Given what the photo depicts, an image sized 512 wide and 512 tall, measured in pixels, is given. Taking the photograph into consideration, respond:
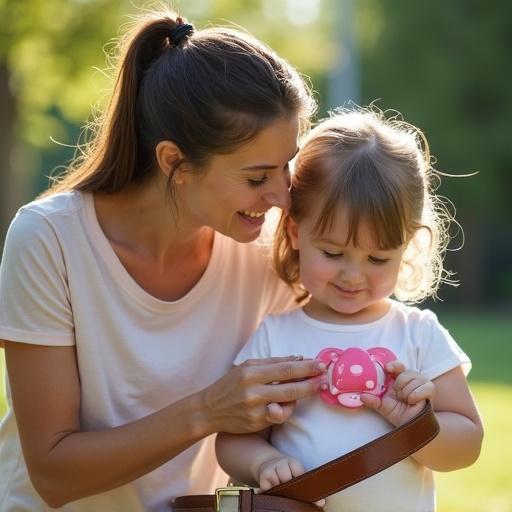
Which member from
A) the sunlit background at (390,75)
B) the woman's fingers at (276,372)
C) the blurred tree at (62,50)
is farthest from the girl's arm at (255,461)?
the sunlit background at (390,75)

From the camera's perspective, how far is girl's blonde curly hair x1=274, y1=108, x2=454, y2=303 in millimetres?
3057

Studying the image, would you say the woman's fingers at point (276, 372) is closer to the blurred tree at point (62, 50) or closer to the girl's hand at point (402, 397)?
the girl's hand at point (402, 397)

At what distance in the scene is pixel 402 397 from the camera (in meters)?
2.87

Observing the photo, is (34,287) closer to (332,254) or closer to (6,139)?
(332,254)

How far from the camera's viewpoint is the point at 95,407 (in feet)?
10.7

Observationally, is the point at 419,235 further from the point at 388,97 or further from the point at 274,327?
the point at 388,97

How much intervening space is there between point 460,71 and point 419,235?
75.6ft

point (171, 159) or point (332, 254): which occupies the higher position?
point (171, 159)

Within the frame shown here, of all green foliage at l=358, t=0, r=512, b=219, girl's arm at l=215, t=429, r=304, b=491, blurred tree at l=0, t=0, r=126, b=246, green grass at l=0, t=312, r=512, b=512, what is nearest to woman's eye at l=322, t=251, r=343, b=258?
girl's arm at l=215, t=429, r=304, b=491

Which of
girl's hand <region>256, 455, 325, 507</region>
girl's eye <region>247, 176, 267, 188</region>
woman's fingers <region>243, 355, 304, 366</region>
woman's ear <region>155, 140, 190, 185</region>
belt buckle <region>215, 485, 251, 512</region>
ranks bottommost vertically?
belt buckle <region>215, 485, 251, 512</region>

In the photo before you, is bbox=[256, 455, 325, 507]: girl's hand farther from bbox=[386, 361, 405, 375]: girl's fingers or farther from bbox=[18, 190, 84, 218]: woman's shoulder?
bbox=[18, 190, 84, 218]: woman's shoulder

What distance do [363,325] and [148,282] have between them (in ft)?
2.23

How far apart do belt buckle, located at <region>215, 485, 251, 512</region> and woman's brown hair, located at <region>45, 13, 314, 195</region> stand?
38.6 inches

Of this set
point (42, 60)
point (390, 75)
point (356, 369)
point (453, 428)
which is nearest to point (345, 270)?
point (356, 369)
